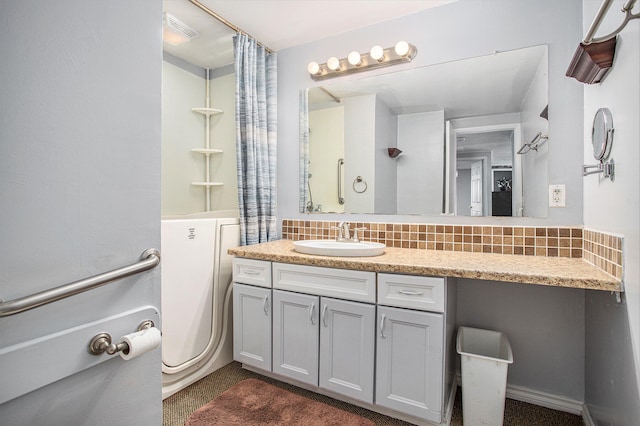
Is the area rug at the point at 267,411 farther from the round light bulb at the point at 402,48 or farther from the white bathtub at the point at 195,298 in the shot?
the round light bulb at the point at 402,48

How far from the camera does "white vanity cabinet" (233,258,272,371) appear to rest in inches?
78.2

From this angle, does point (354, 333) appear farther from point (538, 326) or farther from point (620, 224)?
point (620, 224)

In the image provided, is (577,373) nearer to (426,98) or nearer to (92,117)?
(426,98)

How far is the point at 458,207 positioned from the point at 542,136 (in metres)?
0.58

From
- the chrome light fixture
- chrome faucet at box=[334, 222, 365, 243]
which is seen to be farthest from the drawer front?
the chrome light fixture

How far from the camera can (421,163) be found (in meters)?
2.13

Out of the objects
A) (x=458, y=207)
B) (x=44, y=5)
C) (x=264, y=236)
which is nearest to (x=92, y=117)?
(x=44, y=5)

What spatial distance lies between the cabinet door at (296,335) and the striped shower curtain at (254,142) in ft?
2.13

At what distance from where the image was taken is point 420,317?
157cm

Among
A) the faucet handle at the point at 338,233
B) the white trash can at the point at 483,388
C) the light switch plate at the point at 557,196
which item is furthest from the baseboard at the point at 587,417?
the faucet handle at the point at 338,233

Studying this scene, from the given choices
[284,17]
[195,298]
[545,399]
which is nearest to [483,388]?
[545,399]

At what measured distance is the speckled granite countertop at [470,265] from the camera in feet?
4.32

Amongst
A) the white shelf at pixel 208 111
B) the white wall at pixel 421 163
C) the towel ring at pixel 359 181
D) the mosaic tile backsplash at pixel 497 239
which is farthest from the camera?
the white shelf at pixel 208 111

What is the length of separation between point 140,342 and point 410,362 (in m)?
1.23
